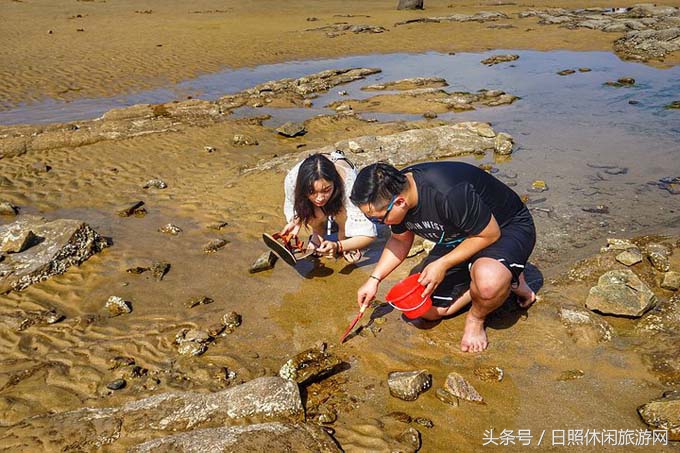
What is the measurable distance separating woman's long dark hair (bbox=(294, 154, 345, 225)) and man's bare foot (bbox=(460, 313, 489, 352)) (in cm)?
138

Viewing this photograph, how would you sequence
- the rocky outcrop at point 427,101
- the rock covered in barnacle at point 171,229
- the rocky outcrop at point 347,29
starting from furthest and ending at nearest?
the rocky outcrop at point 347,29 → the rocky outcrop at point 427,101 → the rock covered in barnacle at point 171,229

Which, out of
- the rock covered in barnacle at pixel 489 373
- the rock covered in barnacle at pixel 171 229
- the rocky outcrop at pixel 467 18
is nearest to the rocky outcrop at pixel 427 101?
the rock covered in barnacle at pixel 171 229

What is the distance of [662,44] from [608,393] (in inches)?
588

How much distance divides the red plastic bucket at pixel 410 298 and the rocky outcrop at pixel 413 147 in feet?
12.6

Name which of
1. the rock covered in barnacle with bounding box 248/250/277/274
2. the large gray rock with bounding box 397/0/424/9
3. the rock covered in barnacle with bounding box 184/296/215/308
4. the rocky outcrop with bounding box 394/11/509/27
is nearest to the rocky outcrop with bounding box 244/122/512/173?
the rock covered in barnacle with bounding box 248/250/277/274

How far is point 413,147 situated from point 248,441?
221 inches

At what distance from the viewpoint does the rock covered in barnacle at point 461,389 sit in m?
2.88

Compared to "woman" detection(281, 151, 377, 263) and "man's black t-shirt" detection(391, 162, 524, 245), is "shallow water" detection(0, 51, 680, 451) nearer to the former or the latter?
"woman" detection(281, 151, 377, 263)

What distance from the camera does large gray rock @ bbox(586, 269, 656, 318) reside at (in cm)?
346

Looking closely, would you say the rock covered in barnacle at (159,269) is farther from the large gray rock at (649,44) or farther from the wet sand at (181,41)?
the large gray rock at (649,44)

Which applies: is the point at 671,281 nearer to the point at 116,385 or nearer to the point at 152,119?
the point at 116,385

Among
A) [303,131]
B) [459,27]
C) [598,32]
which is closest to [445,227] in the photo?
[303,131]

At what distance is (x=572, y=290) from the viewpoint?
388 centimetres

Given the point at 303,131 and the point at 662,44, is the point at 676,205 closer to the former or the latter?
the point at 303,131
